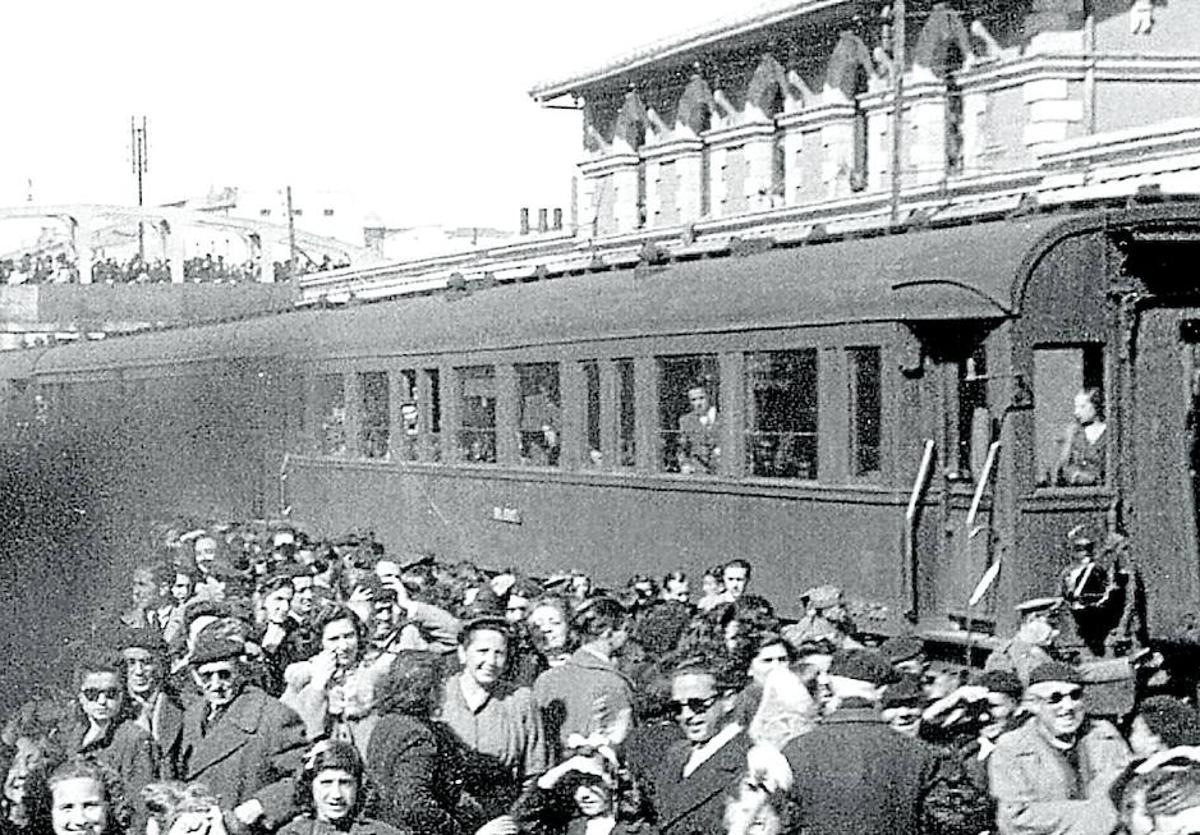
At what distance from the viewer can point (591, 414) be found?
1459 centimetres

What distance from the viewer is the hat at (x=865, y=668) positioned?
6.81m

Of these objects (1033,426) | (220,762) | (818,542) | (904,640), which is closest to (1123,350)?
(1033,426)

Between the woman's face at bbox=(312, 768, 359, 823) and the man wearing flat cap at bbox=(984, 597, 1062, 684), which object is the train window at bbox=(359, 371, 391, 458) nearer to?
the man wearing flat cap at bbox=(984, 597, 1062, 684)

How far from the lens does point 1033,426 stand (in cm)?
1099

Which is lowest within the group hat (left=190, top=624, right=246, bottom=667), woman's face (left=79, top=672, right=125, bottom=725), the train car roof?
woman's face (left=79, top=672, right=125, bottom=725)

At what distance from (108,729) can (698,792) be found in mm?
2262

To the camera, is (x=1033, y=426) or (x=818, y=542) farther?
(x=818, y=542)

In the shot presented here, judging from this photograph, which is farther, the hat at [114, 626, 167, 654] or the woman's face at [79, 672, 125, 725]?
the hat at [114, 626, 167, 654]

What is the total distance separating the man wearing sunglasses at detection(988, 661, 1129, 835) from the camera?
662 centimetres

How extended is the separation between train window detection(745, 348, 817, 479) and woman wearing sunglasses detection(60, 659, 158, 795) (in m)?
5.36

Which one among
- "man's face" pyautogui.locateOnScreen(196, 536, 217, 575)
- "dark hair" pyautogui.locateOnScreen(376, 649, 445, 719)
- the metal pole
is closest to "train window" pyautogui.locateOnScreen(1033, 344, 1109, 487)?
"dark hair" pyautogui.locateOnScreen(376, 649, 445, 719)

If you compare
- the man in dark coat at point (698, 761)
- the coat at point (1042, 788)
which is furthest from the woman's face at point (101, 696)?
the coat at point (1042, 788)

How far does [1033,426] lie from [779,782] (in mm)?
4995

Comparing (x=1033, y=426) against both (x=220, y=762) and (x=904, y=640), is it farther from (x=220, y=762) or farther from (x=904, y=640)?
(x=220, y=762)
